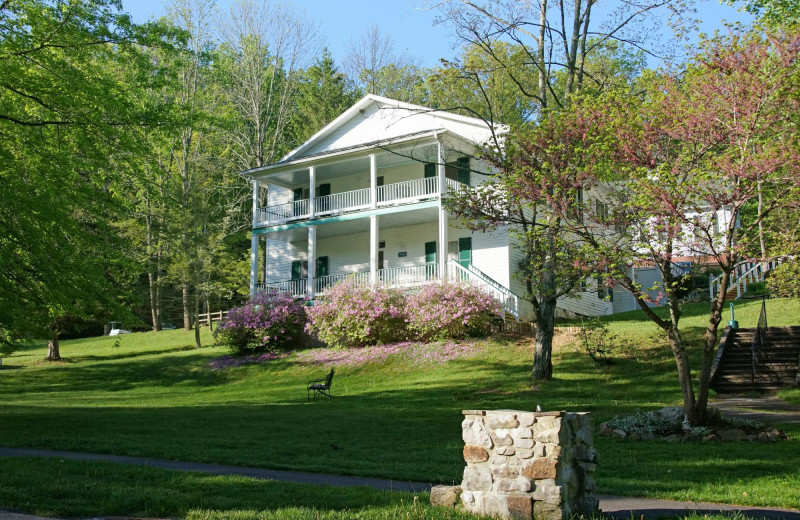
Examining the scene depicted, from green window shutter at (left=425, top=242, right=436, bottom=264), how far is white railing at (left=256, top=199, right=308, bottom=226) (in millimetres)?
5364

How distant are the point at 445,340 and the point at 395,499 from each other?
1585 cm

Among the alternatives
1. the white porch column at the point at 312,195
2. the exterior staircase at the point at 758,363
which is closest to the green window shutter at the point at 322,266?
the white porch column at the point at 312,195

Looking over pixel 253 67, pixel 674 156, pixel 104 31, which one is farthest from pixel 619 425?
pixel 253 67

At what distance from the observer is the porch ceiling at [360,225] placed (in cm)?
2669

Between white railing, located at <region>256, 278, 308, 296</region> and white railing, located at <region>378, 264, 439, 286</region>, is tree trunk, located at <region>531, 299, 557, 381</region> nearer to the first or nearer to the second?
white railing, located at <region>378, 264, 439, 286</region>

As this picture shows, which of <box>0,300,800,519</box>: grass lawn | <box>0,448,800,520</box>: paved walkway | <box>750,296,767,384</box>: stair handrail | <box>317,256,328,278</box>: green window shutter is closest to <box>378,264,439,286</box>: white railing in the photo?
<box>0,300,800,519</box>: grass lawn

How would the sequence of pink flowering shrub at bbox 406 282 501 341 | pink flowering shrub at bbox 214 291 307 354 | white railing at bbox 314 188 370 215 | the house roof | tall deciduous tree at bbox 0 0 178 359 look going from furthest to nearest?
white railing at bbox 314 188 370 215 → the house roof → pink flowering shrub at bbox 214 291 307 354 → pink flowering shrub at bbox 406 282 501 341 → tall deciduous tree at bbox 0 0 178 359

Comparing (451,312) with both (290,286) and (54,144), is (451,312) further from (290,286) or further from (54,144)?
(54,144)

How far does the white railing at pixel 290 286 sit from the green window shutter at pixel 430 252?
199 inches

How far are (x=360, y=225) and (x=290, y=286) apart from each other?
151 inches

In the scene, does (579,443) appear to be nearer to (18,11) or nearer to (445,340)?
(18,11)

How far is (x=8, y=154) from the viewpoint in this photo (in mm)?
12086

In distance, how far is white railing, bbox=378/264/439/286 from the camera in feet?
82.6

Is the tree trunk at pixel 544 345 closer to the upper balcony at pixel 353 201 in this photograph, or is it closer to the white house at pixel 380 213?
the white house at pixel 380 213
